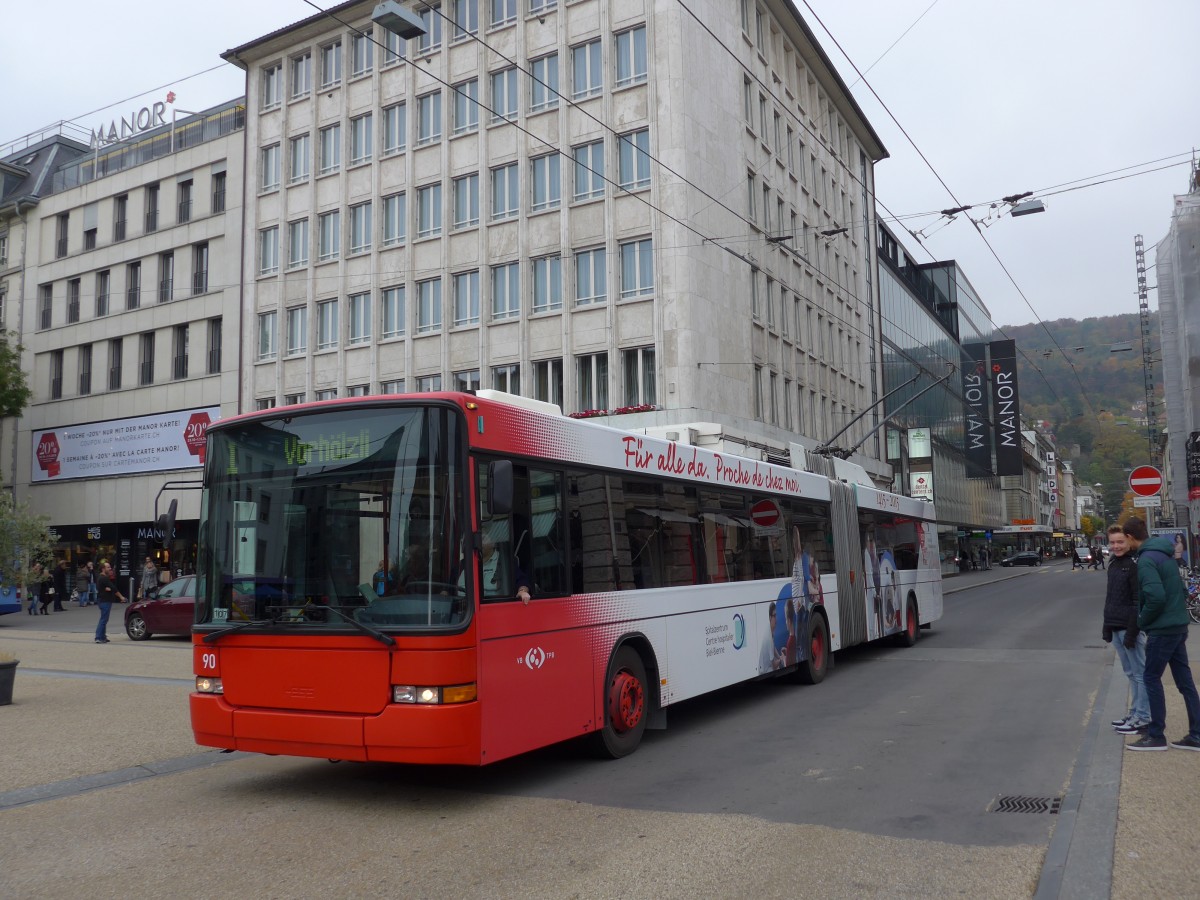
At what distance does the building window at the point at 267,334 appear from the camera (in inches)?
1537

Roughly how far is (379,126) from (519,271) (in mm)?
8275

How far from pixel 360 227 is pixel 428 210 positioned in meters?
3.16

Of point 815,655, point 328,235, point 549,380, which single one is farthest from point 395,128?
point 815,655

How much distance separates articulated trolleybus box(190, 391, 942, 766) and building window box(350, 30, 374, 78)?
31733 mm

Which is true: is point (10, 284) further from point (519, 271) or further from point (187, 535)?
point (519, 271)

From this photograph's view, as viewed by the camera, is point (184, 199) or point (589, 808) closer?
point (589, 808)

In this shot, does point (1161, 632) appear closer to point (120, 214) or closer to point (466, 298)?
point (466, 298)

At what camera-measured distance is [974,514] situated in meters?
76.8

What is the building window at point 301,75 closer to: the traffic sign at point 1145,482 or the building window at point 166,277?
the building window at point 166,277

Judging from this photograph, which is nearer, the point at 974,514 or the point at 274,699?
the point at 274,699

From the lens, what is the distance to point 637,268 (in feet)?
101

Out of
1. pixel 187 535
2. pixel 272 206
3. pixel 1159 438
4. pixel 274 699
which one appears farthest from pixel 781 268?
pixel 1159 438

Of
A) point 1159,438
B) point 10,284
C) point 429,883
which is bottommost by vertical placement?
point 429,883

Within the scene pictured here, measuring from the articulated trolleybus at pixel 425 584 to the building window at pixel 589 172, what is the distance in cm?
2334
